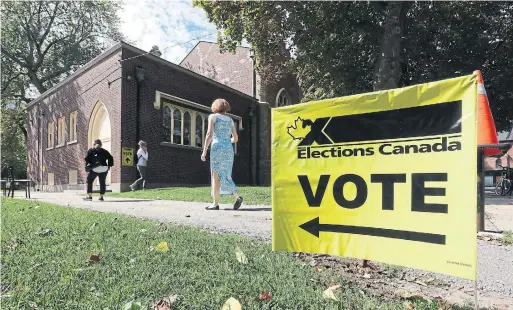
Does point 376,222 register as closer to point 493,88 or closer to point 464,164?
point 464,164

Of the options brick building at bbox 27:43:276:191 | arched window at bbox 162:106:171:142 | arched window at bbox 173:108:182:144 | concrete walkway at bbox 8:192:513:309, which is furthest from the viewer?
arched window at bbox 173:108:182:144

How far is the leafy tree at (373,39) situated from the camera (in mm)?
13117

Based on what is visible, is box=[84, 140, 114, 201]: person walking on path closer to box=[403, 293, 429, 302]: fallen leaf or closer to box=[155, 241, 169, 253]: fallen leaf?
box=[155, 241, 169, 253]: fallen leaf

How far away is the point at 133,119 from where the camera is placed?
1490cm

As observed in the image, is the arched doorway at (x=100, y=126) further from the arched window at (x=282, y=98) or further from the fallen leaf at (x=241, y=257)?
the fallen leaf at (x=241, y=257)

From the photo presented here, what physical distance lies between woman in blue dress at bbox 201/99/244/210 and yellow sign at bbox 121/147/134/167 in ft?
28.8

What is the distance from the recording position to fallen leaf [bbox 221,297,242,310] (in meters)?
2.06

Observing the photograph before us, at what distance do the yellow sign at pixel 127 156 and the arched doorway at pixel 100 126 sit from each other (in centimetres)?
182

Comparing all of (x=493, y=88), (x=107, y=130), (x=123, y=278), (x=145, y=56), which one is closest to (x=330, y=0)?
(x=145, y=56)

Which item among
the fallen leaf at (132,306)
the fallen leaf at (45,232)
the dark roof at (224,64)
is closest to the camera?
the fallen leaf at (132,306)

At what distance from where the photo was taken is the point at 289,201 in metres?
2.95

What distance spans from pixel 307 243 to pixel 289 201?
14.1 inches

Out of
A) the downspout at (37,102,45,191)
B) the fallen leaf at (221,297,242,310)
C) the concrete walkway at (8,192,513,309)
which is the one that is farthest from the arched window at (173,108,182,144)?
the fallen leaf at (221,297,242,310)

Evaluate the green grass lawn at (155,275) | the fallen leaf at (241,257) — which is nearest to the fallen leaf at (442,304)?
the green grass lawn at (155,275)
